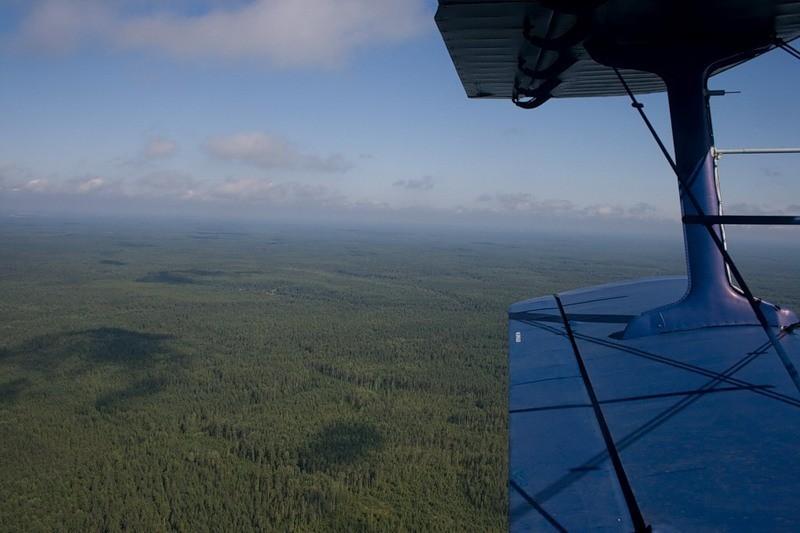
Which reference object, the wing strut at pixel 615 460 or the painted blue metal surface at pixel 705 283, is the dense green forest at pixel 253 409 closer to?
the painted blue metal surface at pixel 705 283

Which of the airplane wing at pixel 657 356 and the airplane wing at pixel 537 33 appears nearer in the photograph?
the airplane wing at pixel 657 356

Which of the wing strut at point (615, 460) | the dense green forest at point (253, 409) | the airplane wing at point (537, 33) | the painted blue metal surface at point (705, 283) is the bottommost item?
the dense green forest at point (253, 409)

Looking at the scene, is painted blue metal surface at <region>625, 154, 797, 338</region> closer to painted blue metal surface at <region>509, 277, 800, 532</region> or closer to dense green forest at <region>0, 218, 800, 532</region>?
painted blue metal surface at <region>509, 277, 800, 532</region>

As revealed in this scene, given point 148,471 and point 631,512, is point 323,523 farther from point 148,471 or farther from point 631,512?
point 631,512

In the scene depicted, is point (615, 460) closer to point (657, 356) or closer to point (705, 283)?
point (657, 356)

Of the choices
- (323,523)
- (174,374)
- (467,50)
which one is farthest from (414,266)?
(467,50)

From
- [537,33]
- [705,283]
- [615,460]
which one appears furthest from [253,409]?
[615,460]

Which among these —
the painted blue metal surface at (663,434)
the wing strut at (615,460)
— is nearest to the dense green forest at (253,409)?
the painted blue metal surface at (663,434)
